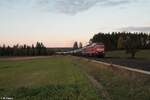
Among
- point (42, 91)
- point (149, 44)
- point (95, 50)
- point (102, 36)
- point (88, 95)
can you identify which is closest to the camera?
point (88, 95)

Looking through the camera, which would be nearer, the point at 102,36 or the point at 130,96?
the point at 130,96

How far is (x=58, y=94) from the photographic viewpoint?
14.7 meters

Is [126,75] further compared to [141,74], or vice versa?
[126,75]

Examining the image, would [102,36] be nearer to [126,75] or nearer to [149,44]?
[149,44]

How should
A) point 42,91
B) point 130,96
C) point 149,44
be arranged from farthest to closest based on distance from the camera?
point 149,44 < point 42,91 < point 130,96

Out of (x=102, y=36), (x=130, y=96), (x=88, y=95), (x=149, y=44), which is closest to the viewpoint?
(x=130, y=96)

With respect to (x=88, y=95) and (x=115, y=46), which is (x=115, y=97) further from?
(x=115, y=46)

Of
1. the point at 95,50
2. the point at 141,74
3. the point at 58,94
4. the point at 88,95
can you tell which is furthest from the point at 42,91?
the point at 95,50

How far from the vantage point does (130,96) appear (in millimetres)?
11797

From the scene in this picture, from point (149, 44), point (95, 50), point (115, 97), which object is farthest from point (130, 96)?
point (149, 44)

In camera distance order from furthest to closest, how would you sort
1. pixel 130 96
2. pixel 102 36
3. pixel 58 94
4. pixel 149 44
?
pixel 102 36 < pixel 149 44 < pixel 58 94 < pixel 130 96

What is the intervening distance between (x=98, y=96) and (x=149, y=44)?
17447 cm

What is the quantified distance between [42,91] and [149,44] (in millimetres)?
171521

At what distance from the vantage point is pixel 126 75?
16.6m
